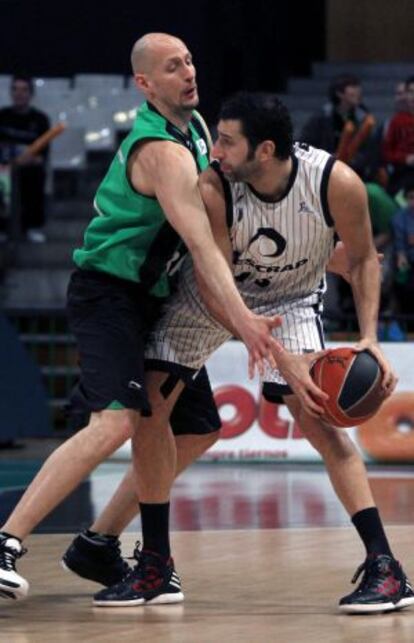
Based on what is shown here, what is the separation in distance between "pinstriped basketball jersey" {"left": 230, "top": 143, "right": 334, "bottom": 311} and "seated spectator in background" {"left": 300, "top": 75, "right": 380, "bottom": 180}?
8488 mm

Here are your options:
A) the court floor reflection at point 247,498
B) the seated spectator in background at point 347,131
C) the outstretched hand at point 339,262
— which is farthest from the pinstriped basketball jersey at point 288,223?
the seated spectator in background at point 347,131

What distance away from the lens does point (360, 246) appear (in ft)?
23.1

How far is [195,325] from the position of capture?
7.30 meters

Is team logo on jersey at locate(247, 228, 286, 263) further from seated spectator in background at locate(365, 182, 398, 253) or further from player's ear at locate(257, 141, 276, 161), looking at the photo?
seated spectator in background at locate(365, 182, 398, 253)

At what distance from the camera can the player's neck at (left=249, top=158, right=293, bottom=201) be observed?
694cm

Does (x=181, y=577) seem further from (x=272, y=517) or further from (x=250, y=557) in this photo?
(x=272, y=517)

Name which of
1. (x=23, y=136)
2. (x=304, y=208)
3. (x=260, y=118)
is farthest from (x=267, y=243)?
(x=23, y=136)

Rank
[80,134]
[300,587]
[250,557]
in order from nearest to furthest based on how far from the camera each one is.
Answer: [300,587] → [250,557] → [80,134]

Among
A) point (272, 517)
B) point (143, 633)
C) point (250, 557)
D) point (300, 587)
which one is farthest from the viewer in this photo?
point (272, 517)

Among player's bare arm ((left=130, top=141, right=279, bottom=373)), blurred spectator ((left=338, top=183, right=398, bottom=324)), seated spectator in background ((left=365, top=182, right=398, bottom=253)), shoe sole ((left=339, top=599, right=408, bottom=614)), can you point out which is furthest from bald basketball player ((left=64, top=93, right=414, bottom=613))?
seated spectator in background ((left=365, top=182, right=398, bottom=253))

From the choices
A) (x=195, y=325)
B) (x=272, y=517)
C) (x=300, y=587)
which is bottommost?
(x=272, y=517)

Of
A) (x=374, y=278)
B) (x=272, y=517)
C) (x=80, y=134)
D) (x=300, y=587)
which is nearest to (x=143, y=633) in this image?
(x=300, y=587)

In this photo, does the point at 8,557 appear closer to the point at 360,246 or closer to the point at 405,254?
the point at 360,246

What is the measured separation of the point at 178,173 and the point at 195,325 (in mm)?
688
